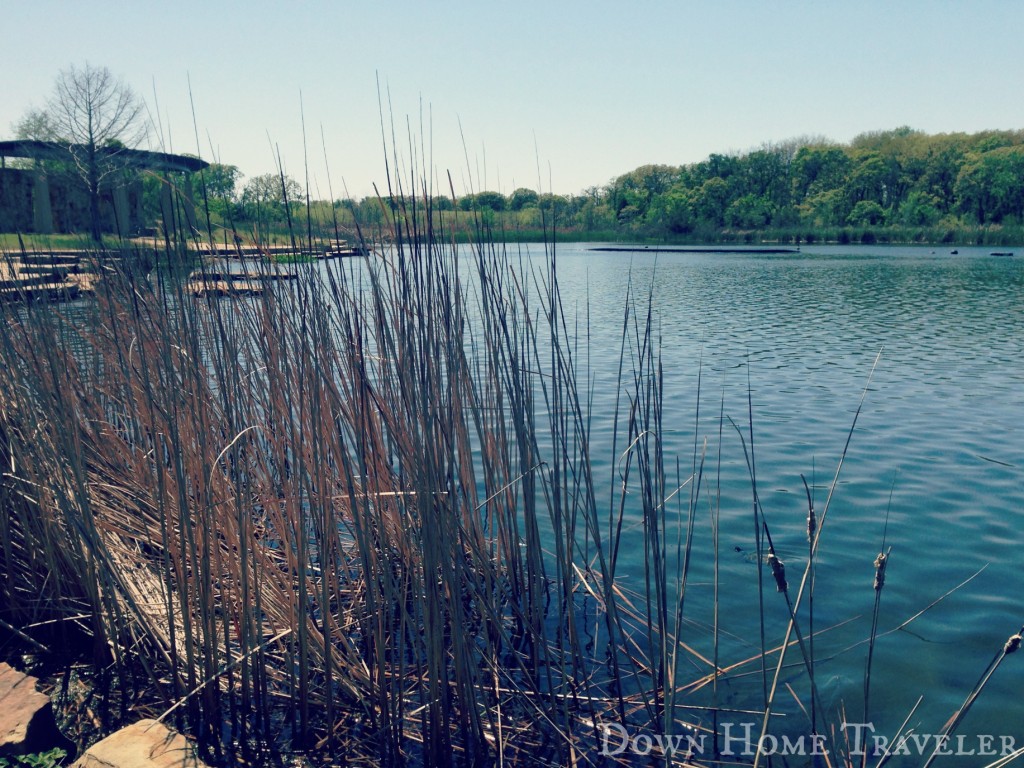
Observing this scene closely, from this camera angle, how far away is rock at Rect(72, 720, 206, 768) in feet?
5.31

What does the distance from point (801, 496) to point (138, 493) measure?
3561 mm

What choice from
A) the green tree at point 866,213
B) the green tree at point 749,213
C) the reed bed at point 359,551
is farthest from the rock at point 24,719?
the green tree at point 749,213

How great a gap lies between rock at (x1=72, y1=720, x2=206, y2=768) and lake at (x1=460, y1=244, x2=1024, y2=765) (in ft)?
4.37

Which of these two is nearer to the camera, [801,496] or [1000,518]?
[1000,518]

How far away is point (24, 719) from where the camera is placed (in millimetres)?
1746

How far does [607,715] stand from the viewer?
2258mm

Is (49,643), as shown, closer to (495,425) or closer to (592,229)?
(495,425)

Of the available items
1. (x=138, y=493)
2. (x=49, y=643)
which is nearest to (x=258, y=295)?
(x=138, y=493)

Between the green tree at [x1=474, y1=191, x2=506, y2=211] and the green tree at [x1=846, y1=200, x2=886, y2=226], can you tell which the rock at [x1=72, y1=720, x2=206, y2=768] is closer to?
the green tree at [x1=474, y1=191, x2=506, y2=211]

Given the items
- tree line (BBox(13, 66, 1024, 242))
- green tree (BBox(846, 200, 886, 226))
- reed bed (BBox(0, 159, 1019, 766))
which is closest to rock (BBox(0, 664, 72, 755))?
reed bed (BBox(0, 159, 1019, 766))

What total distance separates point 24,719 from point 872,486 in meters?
4.39

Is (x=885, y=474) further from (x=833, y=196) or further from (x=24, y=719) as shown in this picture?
(x=833, y=196)

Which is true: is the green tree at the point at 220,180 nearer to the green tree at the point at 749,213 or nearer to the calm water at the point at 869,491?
the calm water at the point at 869,491

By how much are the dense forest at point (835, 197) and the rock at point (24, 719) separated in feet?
130
